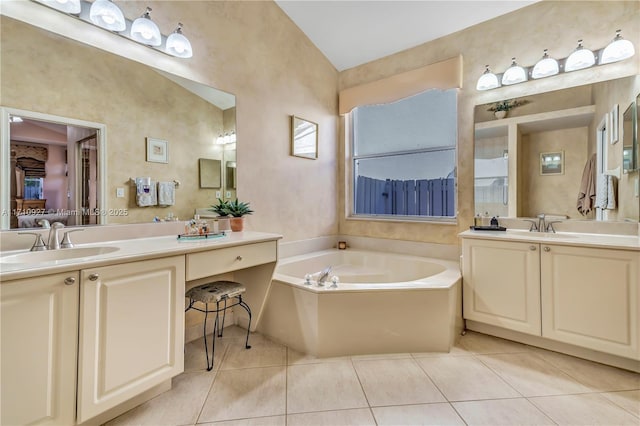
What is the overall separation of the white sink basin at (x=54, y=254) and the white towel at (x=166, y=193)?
0.55 meters

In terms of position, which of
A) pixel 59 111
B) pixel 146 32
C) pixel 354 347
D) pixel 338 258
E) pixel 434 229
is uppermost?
pixel 146 32

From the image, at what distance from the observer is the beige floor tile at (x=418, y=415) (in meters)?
1.40

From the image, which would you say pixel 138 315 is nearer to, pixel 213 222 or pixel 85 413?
pixel 85 413

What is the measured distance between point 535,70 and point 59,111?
3.34 m

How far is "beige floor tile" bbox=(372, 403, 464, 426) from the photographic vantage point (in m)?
1.40

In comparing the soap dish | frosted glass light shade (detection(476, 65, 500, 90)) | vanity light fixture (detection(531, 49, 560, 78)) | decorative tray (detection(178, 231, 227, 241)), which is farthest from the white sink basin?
vanity light fixture (detection(531, 49, 560, 78))

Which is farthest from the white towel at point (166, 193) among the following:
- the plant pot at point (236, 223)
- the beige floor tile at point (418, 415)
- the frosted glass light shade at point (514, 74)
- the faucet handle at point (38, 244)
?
the frosted glass light shade at point (514, 74)

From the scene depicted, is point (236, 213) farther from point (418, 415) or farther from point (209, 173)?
point (418, 415)

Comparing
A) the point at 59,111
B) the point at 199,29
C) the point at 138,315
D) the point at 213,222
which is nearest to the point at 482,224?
the point at 213,222

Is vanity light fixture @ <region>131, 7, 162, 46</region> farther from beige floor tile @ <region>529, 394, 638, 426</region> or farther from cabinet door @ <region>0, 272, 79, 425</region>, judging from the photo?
beige floor tile @ <region>529, 394, 638, 426</region>

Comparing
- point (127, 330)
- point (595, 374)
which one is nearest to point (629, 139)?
point (595, 374)

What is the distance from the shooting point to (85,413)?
1.22 m

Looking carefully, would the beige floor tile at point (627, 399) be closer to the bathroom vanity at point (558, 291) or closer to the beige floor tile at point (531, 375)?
the beige floor tile at point (531, 375)

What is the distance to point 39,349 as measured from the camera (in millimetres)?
1098
